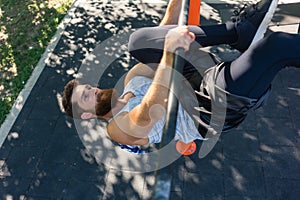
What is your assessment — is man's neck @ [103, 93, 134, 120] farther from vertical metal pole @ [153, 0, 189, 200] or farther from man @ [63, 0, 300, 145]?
vertical metal pole @ [153, 0, 189, 200]

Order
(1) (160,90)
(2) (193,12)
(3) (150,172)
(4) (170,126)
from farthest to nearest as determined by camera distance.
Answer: (3) (150,172)
(2) (193,12)
(1) (160,90)
(4) (170,126)

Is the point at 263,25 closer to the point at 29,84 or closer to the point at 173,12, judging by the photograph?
the point at 173,12

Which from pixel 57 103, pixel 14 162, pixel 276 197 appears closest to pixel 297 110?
pixel 276 197

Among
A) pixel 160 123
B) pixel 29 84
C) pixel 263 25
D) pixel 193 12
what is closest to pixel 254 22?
pixel 263 25

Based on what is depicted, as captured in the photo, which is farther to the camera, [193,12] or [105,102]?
[105,102]

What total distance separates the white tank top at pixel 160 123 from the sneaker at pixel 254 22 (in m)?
0.85

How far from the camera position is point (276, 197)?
394 cm

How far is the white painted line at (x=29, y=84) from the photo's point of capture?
16.7ft

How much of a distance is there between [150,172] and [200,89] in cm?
182

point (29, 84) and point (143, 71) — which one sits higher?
point (143, 71)

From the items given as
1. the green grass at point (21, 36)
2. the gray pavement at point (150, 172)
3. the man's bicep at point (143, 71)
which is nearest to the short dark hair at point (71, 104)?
the man's bicep at point (143, 71)

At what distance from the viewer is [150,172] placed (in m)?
4.33

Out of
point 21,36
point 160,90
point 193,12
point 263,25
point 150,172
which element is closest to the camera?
point 160,90

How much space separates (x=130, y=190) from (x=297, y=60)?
8.64ft
